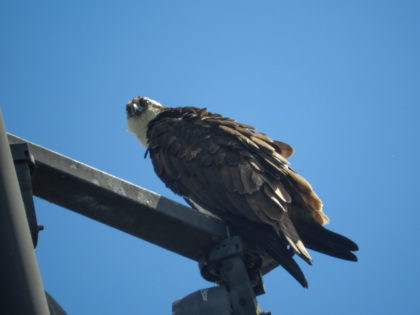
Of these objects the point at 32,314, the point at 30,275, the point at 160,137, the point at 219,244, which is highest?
the point at 160,137

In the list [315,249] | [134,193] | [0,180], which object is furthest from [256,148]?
[0,180]

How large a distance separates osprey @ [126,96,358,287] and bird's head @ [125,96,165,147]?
1319mm

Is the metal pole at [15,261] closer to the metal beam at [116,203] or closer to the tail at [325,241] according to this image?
the metal beam at [116,203]

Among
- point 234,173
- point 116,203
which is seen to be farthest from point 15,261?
point 234,173

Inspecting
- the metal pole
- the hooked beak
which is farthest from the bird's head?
the metal pole

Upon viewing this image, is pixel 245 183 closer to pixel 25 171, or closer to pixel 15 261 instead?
pixel 25 171

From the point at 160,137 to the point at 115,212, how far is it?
8.08 ft

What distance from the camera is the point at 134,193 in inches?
123

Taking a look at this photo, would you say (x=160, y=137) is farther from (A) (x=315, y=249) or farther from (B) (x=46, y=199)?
(B) (x=46, y=199)

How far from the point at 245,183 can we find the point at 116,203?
1.83 m

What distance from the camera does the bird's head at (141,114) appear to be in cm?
711

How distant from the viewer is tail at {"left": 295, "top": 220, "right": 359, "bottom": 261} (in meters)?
4.48

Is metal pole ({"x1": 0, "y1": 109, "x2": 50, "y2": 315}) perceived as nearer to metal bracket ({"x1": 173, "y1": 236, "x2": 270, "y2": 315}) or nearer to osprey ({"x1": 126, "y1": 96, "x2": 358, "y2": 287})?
metal bracket ({"x1": 173, "y1": 236, "x2": 270, "y2": 315})

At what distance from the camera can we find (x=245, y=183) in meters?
4.73
